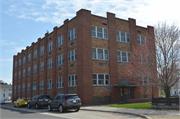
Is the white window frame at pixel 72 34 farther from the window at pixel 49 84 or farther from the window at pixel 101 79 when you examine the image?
the window at pixel 49 84

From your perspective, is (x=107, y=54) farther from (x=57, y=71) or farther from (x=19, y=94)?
(x=19, y=94)

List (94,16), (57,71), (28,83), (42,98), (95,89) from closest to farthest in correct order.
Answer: (42,98) < (95,89) < (94,16) < (57,71) < (28,83)

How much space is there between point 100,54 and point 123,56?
15.3ft

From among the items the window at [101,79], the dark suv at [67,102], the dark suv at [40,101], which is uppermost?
the window at [101,79]

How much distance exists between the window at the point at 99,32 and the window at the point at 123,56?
3.72 metres

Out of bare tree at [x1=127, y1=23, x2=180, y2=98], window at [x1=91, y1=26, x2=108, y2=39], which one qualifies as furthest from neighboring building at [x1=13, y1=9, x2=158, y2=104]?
bare tree at [x1=127, y1=23, x2=180, y2=98]

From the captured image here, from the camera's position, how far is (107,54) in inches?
1136

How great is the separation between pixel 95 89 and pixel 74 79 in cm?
347

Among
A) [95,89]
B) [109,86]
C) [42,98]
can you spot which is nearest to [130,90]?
[109,86]

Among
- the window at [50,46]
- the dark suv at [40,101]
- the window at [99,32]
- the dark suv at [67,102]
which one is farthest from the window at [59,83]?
the dark suv at [67,102]

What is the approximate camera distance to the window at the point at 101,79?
88.0 feet

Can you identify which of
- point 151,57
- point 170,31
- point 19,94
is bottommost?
point 19,94

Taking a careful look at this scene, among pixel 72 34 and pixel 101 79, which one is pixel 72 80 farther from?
pixel 72 34

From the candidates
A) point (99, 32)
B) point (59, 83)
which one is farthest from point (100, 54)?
point (59, 83)
